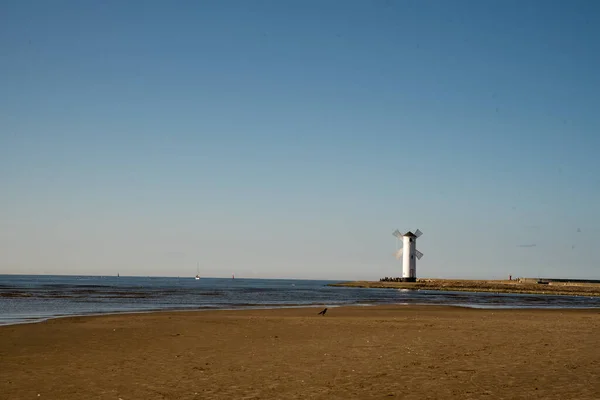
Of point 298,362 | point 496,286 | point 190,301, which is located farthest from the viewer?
point 496,286

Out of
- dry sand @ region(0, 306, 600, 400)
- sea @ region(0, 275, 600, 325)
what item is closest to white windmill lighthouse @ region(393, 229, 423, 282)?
sea @ region(0, 275, 600, 325)

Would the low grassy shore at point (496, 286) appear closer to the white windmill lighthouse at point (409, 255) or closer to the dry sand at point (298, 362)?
the white windmill lighthouse at point (409, 255)

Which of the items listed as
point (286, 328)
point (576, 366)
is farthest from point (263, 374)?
point (286, 328)

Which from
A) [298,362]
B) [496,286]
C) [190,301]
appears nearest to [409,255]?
[496,286]

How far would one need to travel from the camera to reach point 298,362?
1706cm

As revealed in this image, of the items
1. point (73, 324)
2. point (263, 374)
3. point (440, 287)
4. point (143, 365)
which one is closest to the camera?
point (263, 374)

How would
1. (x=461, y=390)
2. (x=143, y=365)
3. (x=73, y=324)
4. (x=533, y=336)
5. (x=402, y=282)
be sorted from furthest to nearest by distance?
1. (x=402, y=282)
2. (x=73, y=324)
3. (x=533, y=336)
4. (x=143, y=365)
5. (x=461, y=390)

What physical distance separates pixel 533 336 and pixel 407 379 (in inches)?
463

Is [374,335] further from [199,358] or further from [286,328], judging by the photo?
[199,358]

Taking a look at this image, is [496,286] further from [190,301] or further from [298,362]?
[298,362]

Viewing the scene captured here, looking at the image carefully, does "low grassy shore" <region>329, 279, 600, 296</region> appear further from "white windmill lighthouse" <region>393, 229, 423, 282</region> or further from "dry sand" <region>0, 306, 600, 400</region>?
"dry sand" <region>0, 306, 600, 400</region>

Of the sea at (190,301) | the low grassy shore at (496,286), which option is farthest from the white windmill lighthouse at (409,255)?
the sea at (190,301)

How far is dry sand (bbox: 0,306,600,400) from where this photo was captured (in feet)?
42.8

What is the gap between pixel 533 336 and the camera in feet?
78.0
